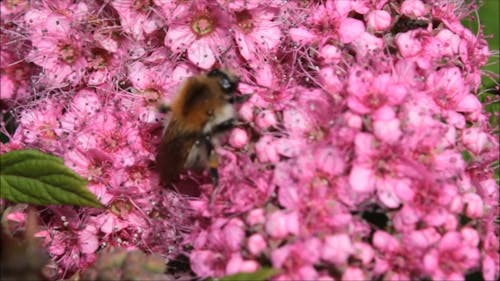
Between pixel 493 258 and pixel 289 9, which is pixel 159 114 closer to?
pixel 289 9

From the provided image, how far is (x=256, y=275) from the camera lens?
6.45 feet

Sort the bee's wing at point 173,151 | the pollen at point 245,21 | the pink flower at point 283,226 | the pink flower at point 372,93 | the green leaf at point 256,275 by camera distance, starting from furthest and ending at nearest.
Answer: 1. the pollen at point 245,21
2. the bee's wing at point 173,151
3. the pink flower at point 372,93
4. the pink flower at point 283,226
5. the green leaf at point 256,275

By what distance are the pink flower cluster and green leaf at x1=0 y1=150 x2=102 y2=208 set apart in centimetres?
14

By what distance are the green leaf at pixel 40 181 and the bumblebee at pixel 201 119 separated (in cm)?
29

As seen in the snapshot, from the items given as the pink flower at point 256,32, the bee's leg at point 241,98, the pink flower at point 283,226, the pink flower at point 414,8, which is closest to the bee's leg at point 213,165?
the bee's leg at point 241,98

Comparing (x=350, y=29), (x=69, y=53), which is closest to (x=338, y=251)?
(x=350, y=29)

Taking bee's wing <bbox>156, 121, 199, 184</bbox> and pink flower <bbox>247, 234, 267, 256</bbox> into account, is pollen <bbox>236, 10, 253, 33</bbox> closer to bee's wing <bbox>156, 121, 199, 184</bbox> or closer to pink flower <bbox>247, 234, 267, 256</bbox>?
bee's wing <bbox>156, 121, 199, 184</bbox>

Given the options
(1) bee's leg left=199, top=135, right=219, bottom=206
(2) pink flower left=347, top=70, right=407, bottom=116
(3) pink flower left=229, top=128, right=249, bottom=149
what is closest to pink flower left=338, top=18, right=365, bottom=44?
(2) pink flower left=347, top=70, right=407, bottom=116

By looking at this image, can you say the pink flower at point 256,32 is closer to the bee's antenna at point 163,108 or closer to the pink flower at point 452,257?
the bee's antenna at point 163,108

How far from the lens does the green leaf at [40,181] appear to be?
229 cm

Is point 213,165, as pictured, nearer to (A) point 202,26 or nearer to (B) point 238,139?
(B) point 238,139

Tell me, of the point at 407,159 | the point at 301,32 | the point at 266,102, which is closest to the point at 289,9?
the point at 301,32

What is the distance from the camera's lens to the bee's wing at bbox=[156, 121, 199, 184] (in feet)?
7.57

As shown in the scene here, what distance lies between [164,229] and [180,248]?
0.43ft
